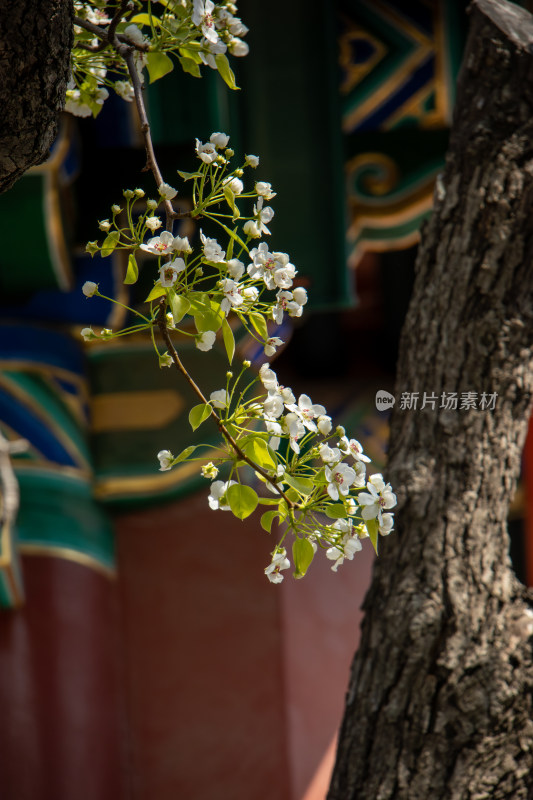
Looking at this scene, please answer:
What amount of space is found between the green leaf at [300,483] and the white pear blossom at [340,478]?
0.10ft

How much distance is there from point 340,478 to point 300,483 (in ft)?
0.15

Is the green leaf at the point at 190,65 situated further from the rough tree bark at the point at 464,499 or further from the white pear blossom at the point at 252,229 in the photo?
the rough tree bark at the point at 464,499

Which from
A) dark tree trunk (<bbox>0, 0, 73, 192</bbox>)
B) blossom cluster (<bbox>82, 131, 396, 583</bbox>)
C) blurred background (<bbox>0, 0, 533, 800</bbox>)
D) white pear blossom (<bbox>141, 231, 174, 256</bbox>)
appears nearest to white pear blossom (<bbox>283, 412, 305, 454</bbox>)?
blossom cluster (<bbox>82, 131, 396, 583</bbox>)

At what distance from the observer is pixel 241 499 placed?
110 cm

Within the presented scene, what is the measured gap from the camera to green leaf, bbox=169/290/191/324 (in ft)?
3.45

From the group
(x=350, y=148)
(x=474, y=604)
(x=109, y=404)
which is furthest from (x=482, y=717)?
(x=350, y=148)

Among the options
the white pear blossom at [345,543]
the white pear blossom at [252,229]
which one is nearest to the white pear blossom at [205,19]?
the white pear blossom at [252,229]

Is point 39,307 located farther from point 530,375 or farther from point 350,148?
point 530,375

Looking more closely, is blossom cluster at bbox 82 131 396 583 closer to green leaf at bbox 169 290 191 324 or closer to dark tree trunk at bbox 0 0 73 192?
green leaf at bbox 169 290 191 324

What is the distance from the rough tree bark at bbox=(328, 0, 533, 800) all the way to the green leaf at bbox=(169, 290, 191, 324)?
59 cm

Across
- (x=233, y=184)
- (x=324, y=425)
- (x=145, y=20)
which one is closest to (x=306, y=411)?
(x=324, y=425)

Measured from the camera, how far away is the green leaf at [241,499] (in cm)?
109

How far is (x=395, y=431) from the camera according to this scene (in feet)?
5.30

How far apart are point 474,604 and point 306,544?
18.9 inches
